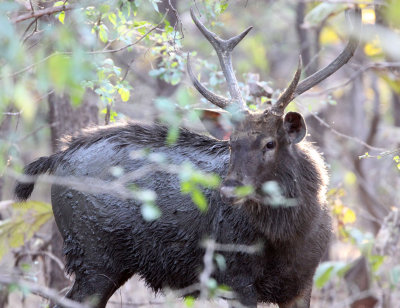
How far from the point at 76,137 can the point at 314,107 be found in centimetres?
298

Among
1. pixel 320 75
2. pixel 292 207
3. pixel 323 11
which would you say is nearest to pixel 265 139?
pixel 292 207

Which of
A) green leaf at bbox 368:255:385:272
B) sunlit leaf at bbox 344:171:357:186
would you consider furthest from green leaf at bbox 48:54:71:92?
sunlit leaf at bbox 344:171:357:186

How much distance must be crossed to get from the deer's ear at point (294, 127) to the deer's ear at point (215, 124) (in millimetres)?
602

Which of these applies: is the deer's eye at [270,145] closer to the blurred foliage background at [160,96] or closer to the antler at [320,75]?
the antler at [320,75]

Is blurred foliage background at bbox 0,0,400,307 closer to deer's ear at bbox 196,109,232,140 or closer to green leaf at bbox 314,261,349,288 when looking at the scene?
green leaf at bbox 314,261,349,288

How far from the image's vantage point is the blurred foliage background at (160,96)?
10.8 ft

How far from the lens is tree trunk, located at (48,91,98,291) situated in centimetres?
755

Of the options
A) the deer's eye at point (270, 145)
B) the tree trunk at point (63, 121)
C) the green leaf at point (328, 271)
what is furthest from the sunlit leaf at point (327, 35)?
the deer's eye at point (270, 145)

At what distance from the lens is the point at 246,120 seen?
5160 millimetres

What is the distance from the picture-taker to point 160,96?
8.80 m

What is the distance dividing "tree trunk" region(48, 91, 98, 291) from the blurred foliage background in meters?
0.01

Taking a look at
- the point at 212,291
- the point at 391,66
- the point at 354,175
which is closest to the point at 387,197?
the point at 354,175

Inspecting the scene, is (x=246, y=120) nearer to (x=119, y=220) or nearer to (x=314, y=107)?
(x=119, y=220)

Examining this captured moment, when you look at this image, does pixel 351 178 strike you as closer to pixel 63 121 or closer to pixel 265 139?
pixel 63 121
